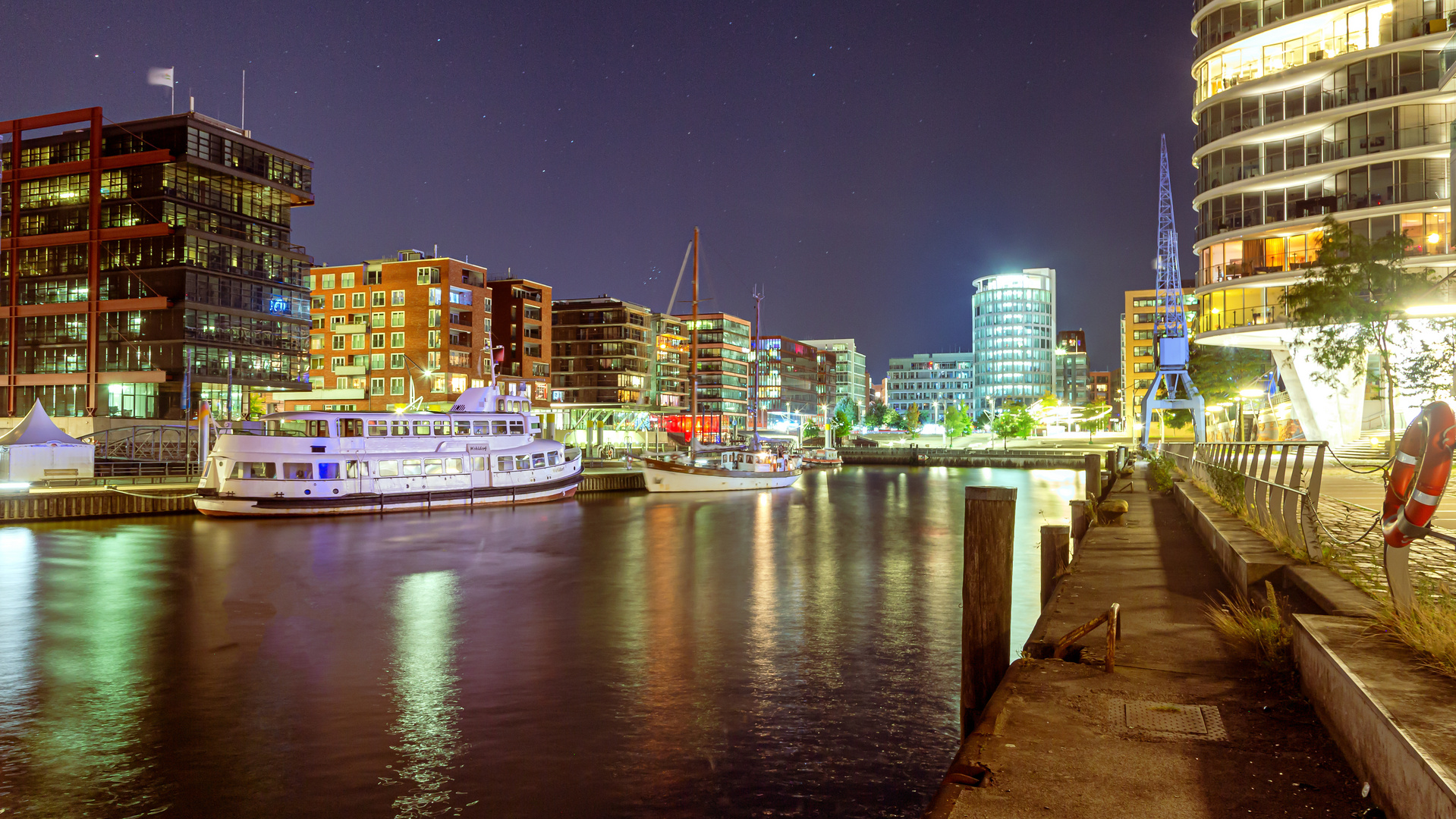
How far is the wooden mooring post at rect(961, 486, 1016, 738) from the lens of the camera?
30.6ft

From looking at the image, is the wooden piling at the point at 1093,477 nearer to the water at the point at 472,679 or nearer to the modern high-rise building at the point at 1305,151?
the water at the point at 472,679

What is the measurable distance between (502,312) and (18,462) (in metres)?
74.4

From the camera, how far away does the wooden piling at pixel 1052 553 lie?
1460 cm

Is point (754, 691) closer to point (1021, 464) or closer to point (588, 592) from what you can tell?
point (588, 592)

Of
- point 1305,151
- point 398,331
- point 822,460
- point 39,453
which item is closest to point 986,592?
point 1305,151

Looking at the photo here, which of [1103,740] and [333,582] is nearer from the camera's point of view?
[1103,740]

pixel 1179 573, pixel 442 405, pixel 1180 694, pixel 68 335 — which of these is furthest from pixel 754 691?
pixel 442 405

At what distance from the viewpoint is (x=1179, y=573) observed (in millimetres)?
14172

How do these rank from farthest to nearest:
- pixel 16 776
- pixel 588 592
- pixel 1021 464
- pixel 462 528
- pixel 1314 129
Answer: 1. pixel 1021 464
2. pixel 1314 129
3. pixel 462 528
4. pixel 588 592
5. pixel 16 776

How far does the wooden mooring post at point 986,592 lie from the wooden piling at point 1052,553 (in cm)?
538

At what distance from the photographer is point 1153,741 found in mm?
6941

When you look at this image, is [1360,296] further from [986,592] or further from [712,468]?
[712,468]

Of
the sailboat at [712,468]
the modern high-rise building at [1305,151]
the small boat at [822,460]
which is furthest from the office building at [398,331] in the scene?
the modern high-rise building at [1305,151]

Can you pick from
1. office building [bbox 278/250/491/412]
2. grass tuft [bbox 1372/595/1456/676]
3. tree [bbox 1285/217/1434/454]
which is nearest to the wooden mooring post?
grass tuft [bbox 1372/595/1456/676]
